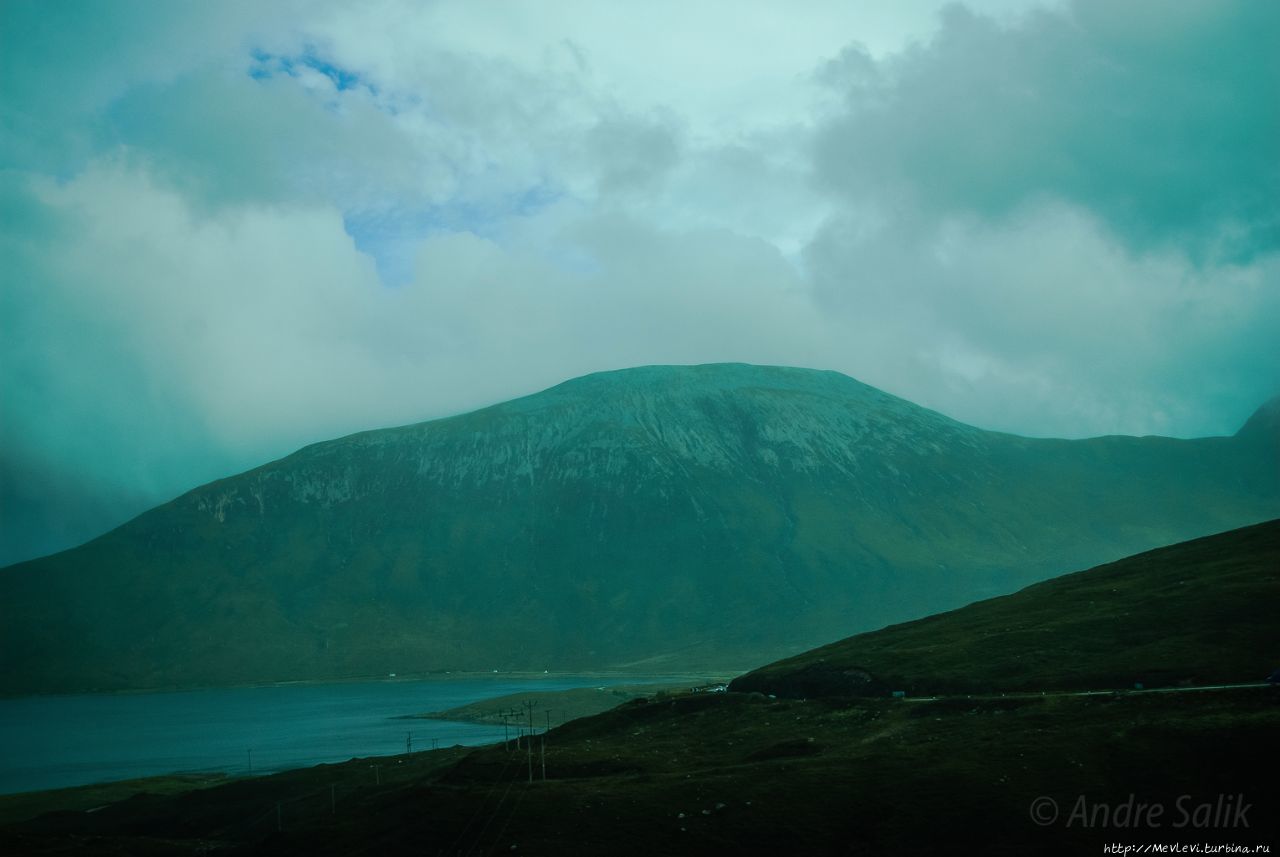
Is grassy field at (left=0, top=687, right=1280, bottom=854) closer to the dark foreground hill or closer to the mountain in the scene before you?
the dark foreground hill

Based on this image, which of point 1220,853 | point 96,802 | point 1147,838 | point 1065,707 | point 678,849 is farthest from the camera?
point 96,802

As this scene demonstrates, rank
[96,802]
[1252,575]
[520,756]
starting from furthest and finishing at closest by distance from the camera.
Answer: [96,802]
[1252,575]
[520,756]

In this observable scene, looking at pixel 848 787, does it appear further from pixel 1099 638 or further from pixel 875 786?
pixel 1099 638

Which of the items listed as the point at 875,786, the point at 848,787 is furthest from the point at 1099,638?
the point at 848,787

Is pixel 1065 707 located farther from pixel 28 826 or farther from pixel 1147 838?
pixel 28 826

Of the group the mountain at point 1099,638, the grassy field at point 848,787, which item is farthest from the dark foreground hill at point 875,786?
the mountain at point 1099,638

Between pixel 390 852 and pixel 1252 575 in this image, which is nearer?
pixel 390 852

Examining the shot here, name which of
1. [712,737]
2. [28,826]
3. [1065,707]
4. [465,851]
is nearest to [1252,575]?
[1065,707]

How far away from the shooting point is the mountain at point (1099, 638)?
10475 centimetres

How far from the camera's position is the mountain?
10475 centimetres

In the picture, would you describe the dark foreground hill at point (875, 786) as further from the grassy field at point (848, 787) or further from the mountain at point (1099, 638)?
the mountain at point (1099, 638)

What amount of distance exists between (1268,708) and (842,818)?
3338 centimetres

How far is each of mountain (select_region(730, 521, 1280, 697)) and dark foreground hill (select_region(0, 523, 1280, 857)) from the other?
1.23 metres

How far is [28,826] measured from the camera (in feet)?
433
